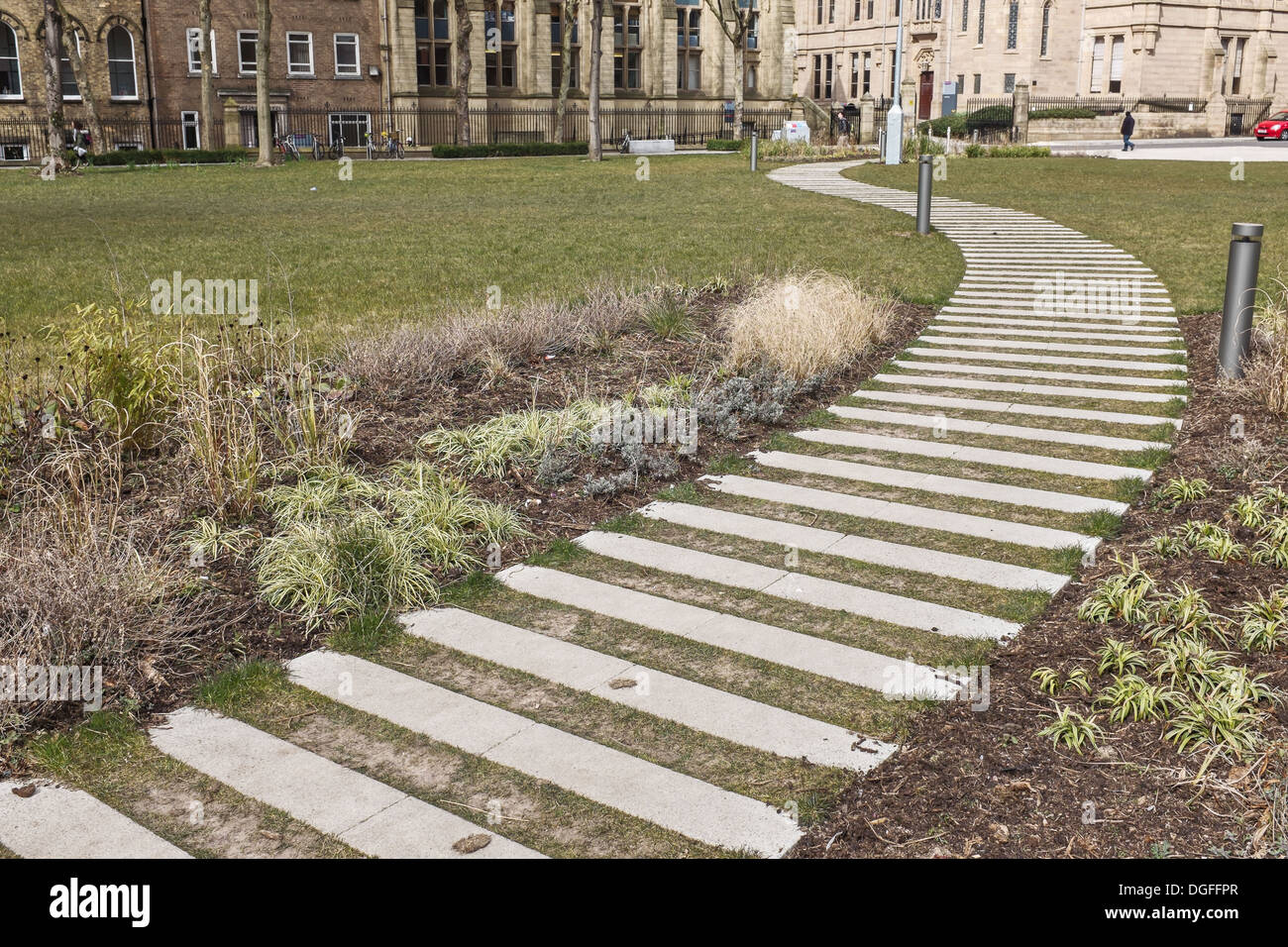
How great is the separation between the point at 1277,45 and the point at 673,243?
229 ft

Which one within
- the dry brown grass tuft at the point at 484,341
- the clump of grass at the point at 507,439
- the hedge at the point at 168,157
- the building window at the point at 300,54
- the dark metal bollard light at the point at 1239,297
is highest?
the building window at the point at 300,54

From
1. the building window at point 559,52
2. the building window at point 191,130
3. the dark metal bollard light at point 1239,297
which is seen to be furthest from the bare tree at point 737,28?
the dark metal bollard light at point 1239,297

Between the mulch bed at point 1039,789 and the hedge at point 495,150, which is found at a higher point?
the hedge at point 495,150

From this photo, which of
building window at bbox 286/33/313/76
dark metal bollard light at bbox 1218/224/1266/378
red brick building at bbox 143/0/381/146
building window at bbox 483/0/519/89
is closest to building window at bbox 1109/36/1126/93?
building window at bbox 483/0/519/89

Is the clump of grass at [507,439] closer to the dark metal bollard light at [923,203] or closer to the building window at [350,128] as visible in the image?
the dark metal bollard light at [923,203]

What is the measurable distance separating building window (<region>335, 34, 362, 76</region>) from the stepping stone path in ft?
145

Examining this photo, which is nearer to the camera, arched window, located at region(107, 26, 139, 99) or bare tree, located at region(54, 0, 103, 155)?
bare tree, located at region(54, 0, 103, 155)

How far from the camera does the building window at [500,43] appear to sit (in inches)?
2078

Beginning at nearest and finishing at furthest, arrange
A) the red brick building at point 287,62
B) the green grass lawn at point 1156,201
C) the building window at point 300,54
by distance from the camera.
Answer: the green grass lawn at point 1156,201 < the red brick building at point 287,62 < the building window at point 300,54

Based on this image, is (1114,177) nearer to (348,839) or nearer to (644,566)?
(644,566)

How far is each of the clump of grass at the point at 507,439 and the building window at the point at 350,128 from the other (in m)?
43.8

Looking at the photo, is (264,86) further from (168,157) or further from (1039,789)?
(1039,789)

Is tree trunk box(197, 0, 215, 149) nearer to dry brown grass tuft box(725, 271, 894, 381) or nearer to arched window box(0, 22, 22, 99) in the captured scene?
arched window box(0, 22, 22, 99)

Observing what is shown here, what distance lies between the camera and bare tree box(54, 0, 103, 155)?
39.4 meters
